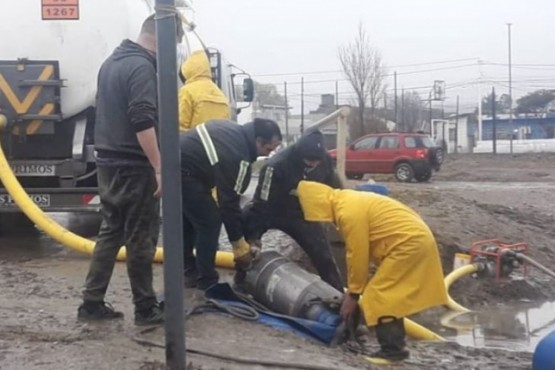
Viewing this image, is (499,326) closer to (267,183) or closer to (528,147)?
(267,183)

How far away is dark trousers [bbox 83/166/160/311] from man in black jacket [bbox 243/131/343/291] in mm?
1657

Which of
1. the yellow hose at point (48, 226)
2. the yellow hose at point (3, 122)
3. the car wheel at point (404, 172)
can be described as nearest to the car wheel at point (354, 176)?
the car wheel at point (404, 172)

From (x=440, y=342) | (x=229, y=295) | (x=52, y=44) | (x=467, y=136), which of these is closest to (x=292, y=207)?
(x=229, y=295)

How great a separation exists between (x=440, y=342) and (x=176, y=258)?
3.50m

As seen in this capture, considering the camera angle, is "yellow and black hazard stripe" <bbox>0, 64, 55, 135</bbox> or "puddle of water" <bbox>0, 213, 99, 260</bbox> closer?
"yellow and black hazard stripe" <bbox>0, 64, 55, 135</bbox>

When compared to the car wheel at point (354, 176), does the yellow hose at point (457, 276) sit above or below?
above

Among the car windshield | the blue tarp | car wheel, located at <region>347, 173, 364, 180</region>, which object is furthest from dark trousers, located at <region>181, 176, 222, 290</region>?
car wheel, located at <region>347, 173, 364, 180</region>

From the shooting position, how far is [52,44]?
32.2 feet

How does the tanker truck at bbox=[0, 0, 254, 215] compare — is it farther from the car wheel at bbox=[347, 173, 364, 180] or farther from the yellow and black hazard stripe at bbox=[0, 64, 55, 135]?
the car wheel at bbox=[347, 173, 364, 180]

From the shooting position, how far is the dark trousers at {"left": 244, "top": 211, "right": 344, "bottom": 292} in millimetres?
7691

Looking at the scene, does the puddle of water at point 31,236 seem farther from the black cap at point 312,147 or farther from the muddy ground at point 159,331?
the black cap at point 312,147

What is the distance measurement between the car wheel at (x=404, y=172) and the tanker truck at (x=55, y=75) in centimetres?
1989

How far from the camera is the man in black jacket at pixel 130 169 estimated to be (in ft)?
18.5

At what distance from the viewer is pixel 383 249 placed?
612cm
